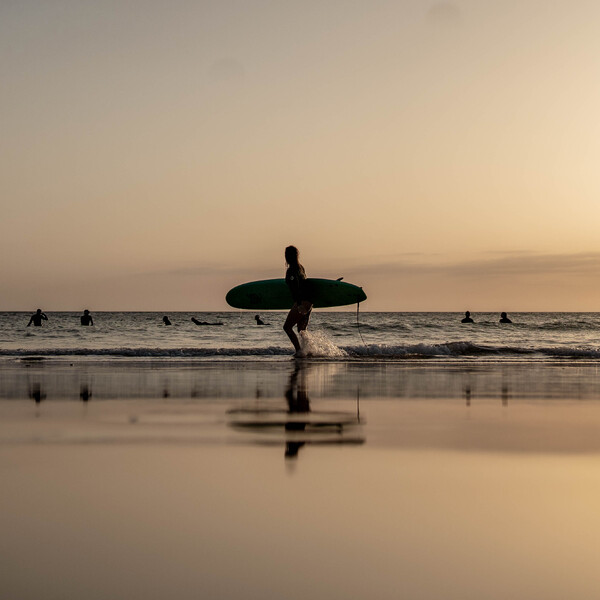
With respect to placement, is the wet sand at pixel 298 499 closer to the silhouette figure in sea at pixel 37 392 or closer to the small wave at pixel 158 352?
the silhouette figure in sea at pixel 37 392

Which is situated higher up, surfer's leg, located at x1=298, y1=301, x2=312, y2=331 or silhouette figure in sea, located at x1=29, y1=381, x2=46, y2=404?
surfer's leg, located at x1=298, y1=301, x2=312, y2=331

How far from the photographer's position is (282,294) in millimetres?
17422

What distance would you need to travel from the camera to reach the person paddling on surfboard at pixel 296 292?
13.8 meters

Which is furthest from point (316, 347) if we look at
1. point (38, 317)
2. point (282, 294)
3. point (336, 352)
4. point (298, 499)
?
point (38, 317)

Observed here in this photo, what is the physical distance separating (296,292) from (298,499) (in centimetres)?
1080

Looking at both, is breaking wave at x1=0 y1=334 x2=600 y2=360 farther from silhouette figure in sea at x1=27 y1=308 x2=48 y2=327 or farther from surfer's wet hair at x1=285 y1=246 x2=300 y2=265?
silhouette figure in sea at x1=27 y1=308 x2=48 y2=327

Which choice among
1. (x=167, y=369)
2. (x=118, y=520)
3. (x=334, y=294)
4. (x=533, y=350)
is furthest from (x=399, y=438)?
(x=533, y=350)

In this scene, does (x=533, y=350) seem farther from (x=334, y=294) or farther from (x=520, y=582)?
(x=520, y=582)

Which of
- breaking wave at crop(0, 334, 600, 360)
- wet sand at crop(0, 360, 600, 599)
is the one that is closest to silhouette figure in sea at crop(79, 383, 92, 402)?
wet sand at crop(0, 360, 600, 599)

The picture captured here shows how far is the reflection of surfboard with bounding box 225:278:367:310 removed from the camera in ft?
55.7

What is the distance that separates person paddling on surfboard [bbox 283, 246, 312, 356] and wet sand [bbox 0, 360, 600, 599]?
7.56 metres

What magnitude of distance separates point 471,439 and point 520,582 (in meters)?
2.36

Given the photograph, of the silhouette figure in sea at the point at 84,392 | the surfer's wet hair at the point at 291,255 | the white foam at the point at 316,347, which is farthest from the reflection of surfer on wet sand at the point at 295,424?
the white foam at the point at 316,347

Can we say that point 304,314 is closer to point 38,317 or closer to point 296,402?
point 296,402
